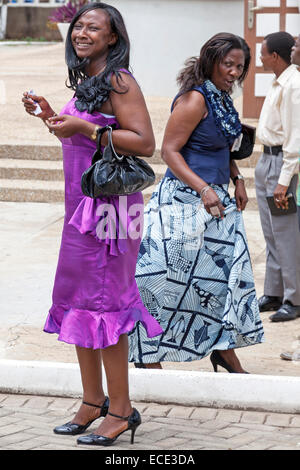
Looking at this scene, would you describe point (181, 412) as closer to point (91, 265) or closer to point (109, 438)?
point (109, 438)

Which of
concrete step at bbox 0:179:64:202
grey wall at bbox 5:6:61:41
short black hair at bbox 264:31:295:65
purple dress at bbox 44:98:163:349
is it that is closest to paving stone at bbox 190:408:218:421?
purple dress at bbox 44:98:163:349

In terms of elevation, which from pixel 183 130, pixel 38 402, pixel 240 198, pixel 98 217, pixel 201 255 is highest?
pixel 183 130

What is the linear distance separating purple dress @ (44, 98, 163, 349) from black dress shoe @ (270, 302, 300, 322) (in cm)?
217

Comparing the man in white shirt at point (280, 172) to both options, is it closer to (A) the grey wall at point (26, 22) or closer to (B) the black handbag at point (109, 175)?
(B) the black handbag at point (109, 175)

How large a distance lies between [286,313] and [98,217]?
2447 mm

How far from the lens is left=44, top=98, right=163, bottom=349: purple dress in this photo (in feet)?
13.8

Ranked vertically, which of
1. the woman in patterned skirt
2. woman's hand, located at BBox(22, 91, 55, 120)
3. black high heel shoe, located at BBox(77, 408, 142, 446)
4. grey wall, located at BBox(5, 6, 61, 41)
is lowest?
grey wall, located at BBox(5, 6, 61, 41)

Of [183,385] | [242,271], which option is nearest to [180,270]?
[242,271]

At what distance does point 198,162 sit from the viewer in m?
5.19

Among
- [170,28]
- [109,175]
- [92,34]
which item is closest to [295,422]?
[109,175]

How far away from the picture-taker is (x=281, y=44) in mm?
6199

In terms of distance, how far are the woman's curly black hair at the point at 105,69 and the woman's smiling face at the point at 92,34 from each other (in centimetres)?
3

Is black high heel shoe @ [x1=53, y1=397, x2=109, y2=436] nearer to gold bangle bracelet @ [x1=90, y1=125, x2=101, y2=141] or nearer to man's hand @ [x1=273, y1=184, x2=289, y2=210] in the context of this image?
gold bangle bracelet @ [x1=90, y1=125, x2=101, y2=141]

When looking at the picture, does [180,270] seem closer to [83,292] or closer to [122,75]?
[83,292]
